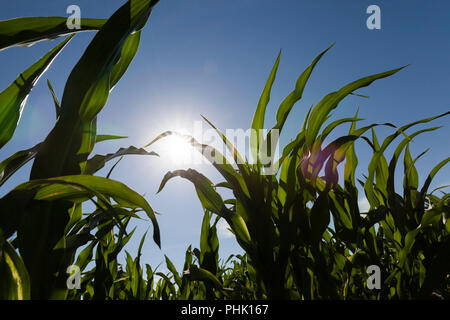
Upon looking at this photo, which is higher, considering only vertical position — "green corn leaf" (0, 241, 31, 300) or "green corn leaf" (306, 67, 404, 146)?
"green corn leaf" (306, 67, 404, 146)

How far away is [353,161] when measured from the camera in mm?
976

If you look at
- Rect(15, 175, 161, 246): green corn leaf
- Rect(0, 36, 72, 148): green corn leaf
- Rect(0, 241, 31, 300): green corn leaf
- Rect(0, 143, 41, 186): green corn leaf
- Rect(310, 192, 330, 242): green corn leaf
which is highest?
Rect(0, 36, 72, 148): green corn leaf

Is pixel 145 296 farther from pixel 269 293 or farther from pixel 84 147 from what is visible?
pixel 84 147

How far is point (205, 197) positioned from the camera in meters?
0.74

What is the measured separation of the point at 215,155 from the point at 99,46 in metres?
0.36

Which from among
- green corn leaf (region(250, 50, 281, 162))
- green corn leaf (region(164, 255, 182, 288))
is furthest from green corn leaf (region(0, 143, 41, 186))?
green corn leaf (region(164, 255, 182, 288))

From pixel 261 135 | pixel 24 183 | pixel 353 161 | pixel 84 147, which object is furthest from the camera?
pixel 353 161

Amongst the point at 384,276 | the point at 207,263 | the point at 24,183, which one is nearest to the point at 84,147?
the point at 24,183

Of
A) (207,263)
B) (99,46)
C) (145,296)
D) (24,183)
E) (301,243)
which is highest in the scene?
(99,46)

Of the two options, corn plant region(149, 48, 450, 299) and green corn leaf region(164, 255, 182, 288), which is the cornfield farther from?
green corn leaf region(164, 255, 182, 288)

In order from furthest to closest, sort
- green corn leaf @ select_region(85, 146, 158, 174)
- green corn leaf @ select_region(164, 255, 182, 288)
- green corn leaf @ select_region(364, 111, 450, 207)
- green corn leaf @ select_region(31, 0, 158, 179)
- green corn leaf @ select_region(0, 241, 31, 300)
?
green corn leaf @ select_region(164, 255, 182, 288) < green corn leaf @ select_region(364, 111, 450, 207) < green corn leaf @ select_region(85, 146, 158, 174) < green corn leaf @ select_region(31, 0, 158, 179) < green corn leaf @ select_region(0, 241, 31, 300)

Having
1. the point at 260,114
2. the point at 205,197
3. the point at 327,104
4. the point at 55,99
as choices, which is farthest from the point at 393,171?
the point at 55,99

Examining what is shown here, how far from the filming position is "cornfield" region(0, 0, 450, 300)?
497 mm

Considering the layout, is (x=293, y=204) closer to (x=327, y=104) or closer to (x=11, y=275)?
(x=327, y=104)
